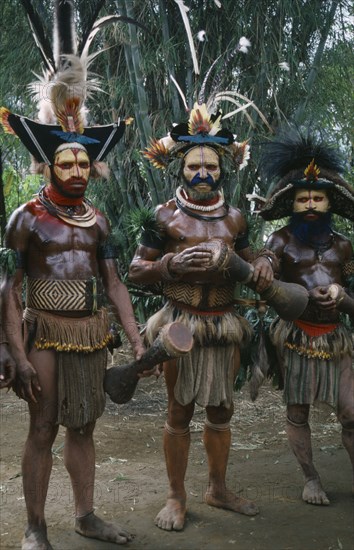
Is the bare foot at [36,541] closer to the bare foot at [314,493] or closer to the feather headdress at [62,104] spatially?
the bare foot at [314,493]

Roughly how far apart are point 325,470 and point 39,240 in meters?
2.34

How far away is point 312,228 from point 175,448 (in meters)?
1.38

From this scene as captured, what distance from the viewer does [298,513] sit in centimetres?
362

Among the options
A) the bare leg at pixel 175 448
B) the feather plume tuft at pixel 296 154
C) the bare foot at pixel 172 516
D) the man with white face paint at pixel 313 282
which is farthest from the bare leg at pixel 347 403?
the feather plume tuft at pixel 296 154

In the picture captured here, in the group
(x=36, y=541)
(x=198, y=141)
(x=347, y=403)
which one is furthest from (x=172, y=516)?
(x=198, y=141)

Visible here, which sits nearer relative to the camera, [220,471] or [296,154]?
[220,471]

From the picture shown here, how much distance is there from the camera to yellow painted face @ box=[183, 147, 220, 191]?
11.3 ft

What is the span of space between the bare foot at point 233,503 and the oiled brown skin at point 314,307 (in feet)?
1.12

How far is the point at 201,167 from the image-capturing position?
3.46m

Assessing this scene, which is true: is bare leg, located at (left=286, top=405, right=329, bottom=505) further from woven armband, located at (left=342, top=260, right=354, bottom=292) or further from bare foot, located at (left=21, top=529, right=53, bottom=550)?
bare foot, located at (left=21, top=529, right=53, bottom=550)

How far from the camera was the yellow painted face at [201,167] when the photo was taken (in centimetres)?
346

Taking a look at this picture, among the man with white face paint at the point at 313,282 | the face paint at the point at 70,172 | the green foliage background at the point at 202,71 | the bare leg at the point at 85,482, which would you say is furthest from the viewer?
the green foliage background at the point at 202,71

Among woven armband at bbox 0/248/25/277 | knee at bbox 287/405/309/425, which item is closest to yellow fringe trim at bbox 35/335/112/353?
woven armband at bbox 0/248/25/277

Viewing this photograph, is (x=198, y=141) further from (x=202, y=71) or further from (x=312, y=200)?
(x=202, y=71)
